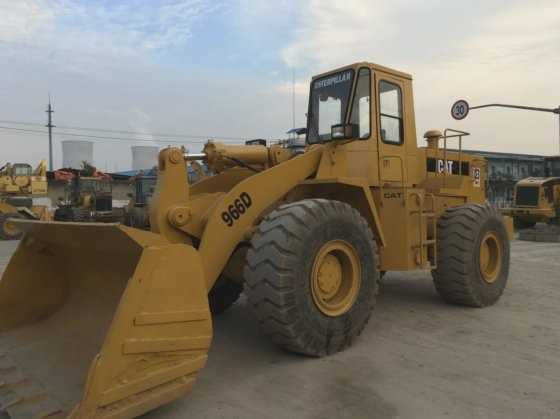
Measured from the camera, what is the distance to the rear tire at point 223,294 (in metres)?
5.75

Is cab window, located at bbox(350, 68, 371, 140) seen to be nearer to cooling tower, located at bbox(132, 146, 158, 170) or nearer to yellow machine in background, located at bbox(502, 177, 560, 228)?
yellow machine in background, located at bbox(502, 177, 560, 228)

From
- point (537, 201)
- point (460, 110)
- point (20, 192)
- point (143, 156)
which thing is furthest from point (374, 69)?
point (143, 156)

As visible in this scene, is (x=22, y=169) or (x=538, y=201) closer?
(x=538, y=201)

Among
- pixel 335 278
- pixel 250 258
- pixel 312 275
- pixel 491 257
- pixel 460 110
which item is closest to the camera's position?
pixel 250 258

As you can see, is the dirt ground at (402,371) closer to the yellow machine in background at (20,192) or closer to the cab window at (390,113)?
the cab window at (390,113)

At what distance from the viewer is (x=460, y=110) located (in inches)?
587

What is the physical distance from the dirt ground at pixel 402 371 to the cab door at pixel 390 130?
1635 mm

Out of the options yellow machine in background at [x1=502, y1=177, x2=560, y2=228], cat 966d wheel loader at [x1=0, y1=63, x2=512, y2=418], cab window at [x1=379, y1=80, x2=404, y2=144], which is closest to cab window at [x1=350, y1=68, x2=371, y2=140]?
cat 966d wheel loader at [x1=0, y1=63, x2=512, y2=418]

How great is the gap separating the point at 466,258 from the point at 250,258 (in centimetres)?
313

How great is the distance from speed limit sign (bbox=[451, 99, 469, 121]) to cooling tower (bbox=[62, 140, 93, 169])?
1196 inches

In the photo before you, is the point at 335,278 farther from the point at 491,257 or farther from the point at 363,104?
the point at 491,257

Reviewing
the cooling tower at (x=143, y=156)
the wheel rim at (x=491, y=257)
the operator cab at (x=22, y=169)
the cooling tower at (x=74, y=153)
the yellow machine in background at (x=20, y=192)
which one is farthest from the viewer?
the cooling tower at (x=143, y=156)

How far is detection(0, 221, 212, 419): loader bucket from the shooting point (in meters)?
3.09

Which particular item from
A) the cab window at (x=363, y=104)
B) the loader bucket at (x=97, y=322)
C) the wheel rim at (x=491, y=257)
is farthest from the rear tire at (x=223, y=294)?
the wheel rim at (x=491, y=257)
